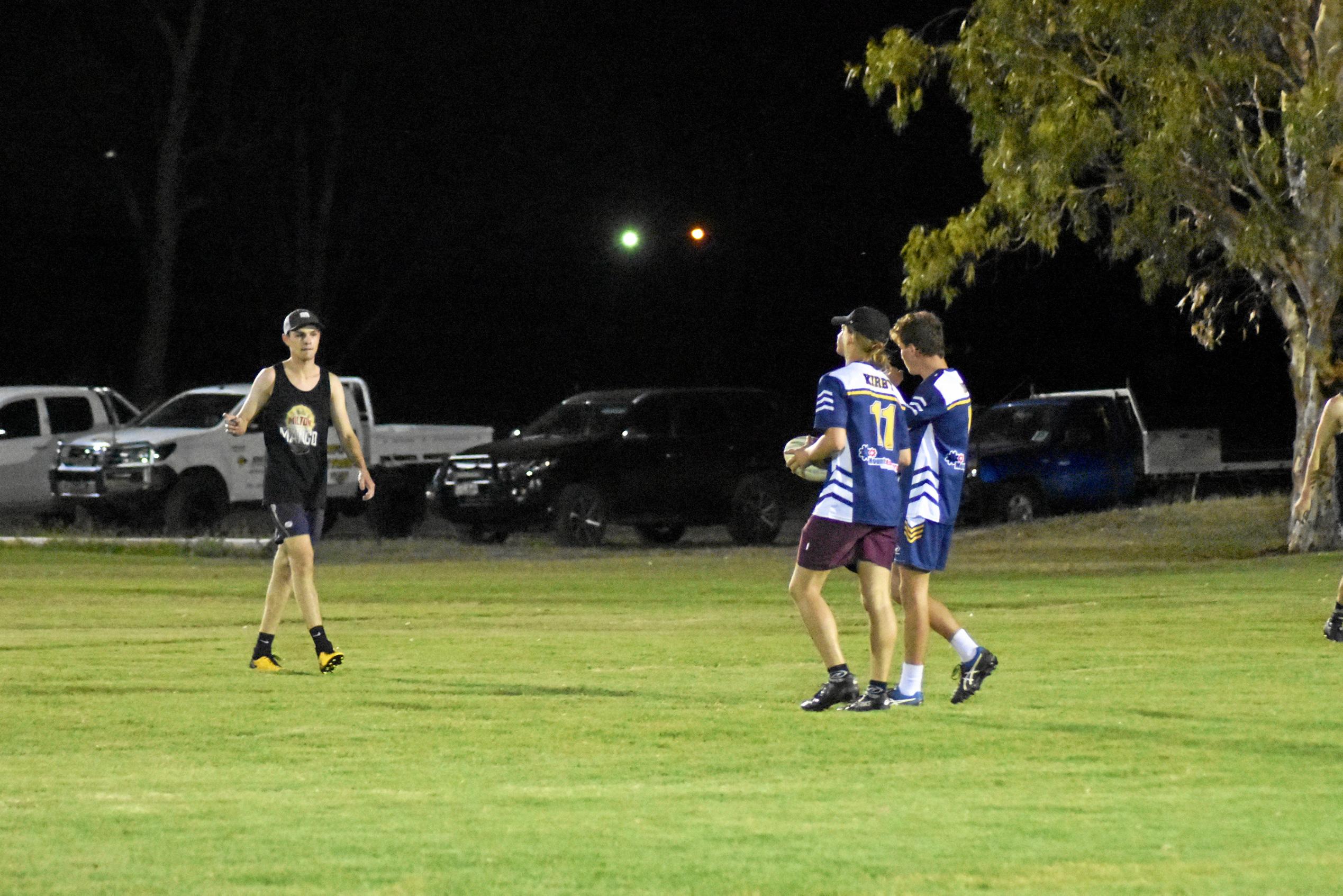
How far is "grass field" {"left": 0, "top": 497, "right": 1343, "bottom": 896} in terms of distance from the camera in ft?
23.6

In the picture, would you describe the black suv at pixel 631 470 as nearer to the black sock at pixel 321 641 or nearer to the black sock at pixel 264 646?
the black sock at pixel 264 646

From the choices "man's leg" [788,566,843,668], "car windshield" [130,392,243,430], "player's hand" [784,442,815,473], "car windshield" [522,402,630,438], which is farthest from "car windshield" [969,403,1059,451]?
"player's hand" [784,442,815,473]

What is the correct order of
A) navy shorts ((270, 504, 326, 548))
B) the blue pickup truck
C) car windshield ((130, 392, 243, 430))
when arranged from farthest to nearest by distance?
the blue pickup truck < car windshield ((130, 392, 243, 430)) < navy shorts ((270, 504, 326, 548))

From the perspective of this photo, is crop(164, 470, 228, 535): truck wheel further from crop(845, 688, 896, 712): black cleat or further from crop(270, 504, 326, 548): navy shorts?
crop(845, 688, 896, 712): black cleat

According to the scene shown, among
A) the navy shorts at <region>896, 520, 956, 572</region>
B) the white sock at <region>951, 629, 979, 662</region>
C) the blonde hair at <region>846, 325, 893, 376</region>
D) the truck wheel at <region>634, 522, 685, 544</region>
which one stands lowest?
the truck wheel at <region>634, 522, 685, 544</region>

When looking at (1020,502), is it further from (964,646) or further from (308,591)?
(964,646)

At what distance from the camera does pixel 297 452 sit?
1292cm

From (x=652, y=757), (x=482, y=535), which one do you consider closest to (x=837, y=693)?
(x=652, y=757)

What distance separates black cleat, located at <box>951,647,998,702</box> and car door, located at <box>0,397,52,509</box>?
22.4 meters

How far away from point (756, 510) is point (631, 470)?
1849mm

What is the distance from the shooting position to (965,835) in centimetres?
772

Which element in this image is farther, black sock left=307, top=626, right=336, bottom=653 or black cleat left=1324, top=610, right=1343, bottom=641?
black cleat left=1324, top=610, right=1343, bottom=641

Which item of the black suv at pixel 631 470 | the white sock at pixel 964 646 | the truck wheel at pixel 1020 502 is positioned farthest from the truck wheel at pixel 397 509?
the white sock at pixel 964 646

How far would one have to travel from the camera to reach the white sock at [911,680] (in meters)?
11.3
